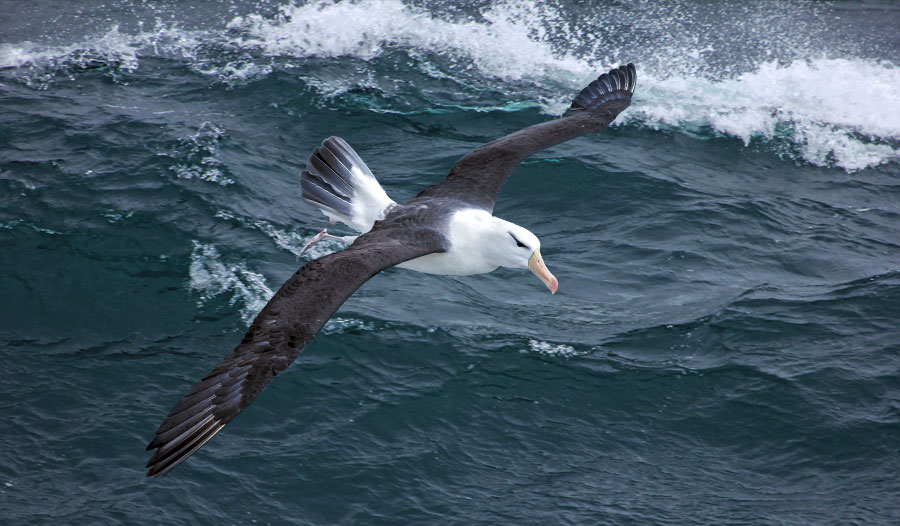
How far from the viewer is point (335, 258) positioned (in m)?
7.07

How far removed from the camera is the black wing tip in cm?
1035

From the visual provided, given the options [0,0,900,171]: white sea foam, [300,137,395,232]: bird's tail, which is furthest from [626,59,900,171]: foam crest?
[300,137,395,232]: bird's tail

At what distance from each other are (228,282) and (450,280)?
2470 millimetres

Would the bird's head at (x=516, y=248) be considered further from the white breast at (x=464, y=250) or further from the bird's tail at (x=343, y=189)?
the bird's tail at (x=343, y=189)

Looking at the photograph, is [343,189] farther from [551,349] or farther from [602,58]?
[602,58]

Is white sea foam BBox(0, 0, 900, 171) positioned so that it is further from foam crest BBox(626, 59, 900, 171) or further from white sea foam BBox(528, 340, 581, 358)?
white sea foam BBox(528, 340, 581, 358)

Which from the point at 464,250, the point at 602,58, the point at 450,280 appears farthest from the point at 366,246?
the point at 602,58

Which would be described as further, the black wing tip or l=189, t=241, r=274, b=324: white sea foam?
the black wing tip

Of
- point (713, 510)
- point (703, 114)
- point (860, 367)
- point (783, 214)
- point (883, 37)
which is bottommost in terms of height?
point (713, 510)

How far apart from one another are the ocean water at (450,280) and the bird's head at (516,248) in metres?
1.02

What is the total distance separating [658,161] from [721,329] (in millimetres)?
3924

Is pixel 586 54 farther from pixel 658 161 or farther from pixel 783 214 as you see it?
pixel 783 214

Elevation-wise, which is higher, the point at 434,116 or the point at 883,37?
the point at 883,37

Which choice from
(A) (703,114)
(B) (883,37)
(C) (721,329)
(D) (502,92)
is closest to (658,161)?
(A) (703,114)
